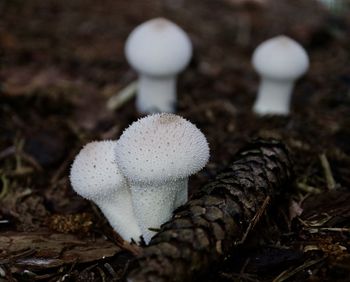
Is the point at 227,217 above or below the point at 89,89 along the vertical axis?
A: above

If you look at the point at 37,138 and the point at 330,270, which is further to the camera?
the point at 37,138

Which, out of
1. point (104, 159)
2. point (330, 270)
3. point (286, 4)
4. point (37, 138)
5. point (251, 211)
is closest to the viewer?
point (330, 270)

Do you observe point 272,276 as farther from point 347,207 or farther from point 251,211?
point 347,207

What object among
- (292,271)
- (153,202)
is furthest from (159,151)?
(292,271)

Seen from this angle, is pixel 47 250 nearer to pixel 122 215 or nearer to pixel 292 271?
pixel 122 215

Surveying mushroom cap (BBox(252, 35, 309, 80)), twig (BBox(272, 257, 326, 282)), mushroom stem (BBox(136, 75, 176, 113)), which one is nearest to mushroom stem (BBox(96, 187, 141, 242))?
twig (BBox(272, 257, 326, 282))

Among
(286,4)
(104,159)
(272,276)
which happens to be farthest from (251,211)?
(286,4)

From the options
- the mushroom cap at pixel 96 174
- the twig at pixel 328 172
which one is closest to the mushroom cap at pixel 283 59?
the twig at pixel 328 172

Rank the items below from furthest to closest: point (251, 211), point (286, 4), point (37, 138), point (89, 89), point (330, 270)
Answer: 1. point (286, 4)
2. point (89, 89)
3. point (37, 138)
4. point (251, 211)
5. point (330, 270)
